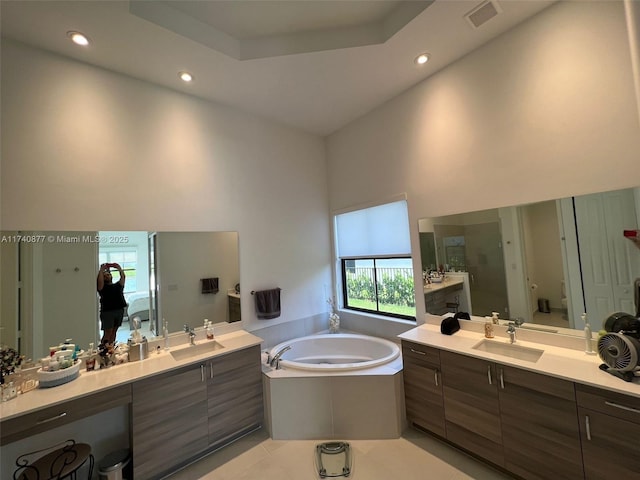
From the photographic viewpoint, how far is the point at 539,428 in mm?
1645

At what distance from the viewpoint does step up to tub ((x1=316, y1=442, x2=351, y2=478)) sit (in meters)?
1.96

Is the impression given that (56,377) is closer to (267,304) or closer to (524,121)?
(267,304)

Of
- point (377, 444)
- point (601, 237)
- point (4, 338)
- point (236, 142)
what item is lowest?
point (377, 444)

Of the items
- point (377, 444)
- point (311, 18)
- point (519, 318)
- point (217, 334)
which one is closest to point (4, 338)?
point (217, 334)

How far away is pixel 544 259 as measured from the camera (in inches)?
81.0

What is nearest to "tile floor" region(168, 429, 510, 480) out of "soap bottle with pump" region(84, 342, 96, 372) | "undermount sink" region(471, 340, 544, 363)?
"undermount sink" region(471, 340, 544, 363)

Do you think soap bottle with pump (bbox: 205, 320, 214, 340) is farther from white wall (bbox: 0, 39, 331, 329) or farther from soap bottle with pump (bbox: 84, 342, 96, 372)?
soap bottle with pump (bbox: 84, 342, 96, 372)

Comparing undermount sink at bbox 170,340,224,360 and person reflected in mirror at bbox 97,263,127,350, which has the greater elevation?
person reflected in mirror at bbox 97,263,127,350

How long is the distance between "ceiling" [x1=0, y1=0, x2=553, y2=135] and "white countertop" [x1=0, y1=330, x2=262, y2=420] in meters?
2.44

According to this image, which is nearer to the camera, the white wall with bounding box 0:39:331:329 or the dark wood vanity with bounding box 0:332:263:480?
the dark wood vanity with bounding box 0:332:263:480

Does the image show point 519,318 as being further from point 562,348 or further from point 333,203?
point 333,203

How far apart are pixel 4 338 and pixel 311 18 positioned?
3165mm

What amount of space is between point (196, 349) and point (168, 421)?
61 cm

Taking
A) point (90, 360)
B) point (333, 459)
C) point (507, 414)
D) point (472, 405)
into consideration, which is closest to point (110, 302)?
point (90, 360)
